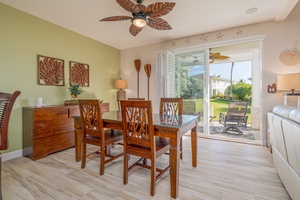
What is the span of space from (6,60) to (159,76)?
305 cm

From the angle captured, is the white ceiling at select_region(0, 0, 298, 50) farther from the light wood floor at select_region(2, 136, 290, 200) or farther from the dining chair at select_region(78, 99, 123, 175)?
the light wood floor at select_region(2, 136, 290, 200)

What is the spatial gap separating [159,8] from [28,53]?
8.16 feet

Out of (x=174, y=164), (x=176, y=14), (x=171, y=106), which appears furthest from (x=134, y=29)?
(x=174, y=164)

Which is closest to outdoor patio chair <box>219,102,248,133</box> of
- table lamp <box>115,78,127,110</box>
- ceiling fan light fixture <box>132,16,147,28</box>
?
table lamp <box>115,78,127,110</box>

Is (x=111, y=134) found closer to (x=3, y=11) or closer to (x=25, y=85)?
(x=25, y=85)

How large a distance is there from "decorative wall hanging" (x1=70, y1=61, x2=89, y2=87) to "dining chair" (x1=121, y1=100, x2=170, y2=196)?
2420mm

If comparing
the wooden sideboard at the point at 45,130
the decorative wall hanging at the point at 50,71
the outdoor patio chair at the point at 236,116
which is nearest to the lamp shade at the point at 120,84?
the decorative wall hanging at the point at 50,71

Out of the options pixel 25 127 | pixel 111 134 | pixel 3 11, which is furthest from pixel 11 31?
pixel 111 134

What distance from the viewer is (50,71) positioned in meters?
3.08

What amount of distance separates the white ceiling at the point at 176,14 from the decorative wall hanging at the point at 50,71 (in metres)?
0.78

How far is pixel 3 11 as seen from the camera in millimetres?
2451

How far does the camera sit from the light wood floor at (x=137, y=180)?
161 cm

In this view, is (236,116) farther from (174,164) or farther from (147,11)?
(147,11)

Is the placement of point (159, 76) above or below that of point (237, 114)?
above
